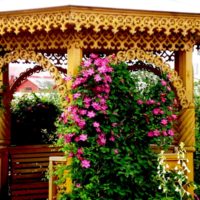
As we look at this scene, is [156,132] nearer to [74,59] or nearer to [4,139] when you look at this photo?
[74,59]

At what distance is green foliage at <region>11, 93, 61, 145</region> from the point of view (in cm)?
970

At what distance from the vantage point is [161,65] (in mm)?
6469

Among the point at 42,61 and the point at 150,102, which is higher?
the point at 42,61

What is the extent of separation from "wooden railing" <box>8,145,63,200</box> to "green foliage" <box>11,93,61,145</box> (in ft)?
3.02

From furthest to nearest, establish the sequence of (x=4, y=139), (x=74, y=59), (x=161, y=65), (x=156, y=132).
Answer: (x=4, y=139) → (x=161, y=65) → (x=74, y=59) → (x=156, y=132)

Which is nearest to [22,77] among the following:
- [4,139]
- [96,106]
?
[4,139]

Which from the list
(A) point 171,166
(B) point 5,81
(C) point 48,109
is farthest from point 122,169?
(C) point 48,109

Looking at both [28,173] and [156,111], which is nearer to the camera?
[156,111]

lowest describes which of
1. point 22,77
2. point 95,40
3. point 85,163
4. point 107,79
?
point 85,163

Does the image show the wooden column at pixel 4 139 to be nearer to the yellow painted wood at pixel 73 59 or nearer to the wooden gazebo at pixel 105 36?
the wooden gazebo at pixel 105 36

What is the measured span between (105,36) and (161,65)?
0.89m

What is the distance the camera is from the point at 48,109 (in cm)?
1025

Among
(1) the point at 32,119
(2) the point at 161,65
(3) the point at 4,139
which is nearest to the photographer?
(2) the point at 161,65

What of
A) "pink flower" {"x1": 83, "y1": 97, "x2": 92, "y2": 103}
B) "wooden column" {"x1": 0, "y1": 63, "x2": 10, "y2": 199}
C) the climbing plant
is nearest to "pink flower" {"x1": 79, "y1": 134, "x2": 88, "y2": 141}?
the climbing plant
